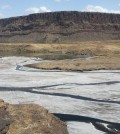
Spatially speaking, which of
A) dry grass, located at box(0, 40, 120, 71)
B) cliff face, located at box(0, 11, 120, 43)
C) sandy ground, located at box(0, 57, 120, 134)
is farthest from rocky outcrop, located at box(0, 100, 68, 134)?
cliff face, located at box(0, 11, 120, 43)

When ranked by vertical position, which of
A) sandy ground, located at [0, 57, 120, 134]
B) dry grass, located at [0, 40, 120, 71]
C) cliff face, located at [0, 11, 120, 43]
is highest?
cliff face, located at [0, 11, 120, 43]

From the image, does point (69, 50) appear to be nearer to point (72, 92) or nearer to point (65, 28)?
point (72, 92)

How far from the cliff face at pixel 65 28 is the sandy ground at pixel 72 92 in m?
78.0

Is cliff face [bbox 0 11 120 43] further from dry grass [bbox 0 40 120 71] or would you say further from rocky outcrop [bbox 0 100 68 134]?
rocky outcrop [bbox 0 100 68 134]

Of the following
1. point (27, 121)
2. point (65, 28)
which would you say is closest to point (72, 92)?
point (27, 121)

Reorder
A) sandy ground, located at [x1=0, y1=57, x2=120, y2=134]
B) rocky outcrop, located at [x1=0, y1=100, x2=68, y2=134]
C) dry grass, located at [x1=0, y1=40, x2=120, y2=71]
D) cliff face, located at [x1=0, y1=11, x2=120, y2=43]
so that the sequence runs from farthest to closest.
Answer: cliff face, located at [x1=0, y1=11, x2=120, y2=43]
dry grass, located at [x1=0, y1=40, x2=120, y2=71]
sandy ground, located at [x1=0, y1=57, x2=120, y2=134]
rocky outcrop, located at [x1=0, y1=100, x2=68, y2=134]

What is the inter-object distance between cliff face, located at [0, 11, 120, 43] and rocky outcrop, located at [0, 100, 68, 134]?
9189 cm

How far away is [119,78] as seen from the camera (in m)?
25.8

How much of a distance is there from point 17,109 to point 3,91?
27.4ft

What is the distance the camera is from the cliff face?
10944 cm

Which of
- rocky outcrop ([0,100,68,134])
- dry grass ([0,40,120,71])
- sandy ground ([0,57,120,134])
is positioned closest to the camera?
rocky outcrop ([0,100,68,134])

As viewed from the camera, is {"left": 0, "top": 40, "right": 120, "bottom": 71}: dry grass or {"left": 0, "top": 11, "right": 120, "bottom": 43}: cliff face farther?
{"left": 0, "top": 11, "right": 120, "bottom": 43}: cliff face

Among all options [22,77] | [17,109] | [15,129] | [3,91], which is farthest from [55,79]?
[15,129]

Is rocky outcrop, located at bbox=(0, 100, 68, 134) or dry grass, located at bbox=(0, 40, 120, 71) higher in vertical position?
dry grass, located at bbox=(0, 40, 120, 71)
